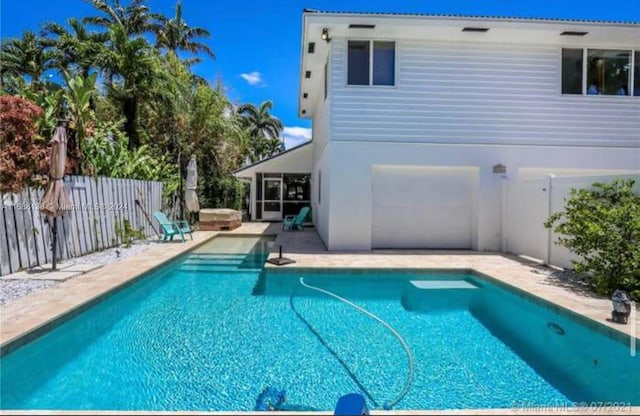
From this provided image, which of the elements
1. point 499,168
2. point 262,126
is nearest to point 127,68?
point 499,168

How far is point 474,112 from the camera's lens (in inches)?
433

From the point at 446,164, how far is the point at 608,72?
569cm

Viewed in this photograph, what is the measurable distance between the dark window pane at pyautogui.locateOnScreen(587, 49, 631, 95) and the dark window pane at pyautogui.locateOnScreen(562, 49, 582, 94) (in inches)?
10.2

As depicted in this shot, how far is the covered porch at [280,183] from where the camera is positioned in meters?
20.4

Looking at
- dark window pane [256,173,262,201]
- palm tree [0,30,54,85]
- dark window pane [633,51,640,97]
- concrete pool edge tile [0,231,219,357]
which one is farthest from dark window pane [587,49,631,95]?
palm tree [0,30,54,85]

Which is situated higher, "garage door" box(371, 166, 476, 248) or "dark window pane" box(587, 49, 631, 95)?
"dark window pane" box(587, 49, 631, 95)

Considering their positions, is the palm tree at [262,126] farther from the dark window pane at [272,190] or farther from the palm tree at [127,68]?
the palm tree at [127,68]

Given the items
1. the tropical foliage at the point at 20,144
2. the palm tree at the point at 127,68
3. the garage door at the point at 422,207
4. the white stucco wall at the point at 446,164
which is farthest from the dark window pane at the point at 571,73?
the palm tree at the point at 127,68

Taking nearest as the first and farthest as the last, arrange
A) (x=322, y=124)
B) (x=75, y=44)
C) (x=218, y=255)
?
1. (x=218, y=255)
2. (x=322, y=124)
3. (x=75, y=44)

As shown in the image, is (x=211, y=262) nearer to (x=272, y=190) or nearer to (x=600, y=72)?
(x=272, y=190)

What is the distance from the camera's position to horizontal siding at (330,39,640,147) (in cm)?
1084

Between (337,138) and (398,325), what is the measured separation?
6.21m

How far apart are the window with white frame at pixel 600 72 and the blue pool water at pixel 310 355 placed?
25.1 feet

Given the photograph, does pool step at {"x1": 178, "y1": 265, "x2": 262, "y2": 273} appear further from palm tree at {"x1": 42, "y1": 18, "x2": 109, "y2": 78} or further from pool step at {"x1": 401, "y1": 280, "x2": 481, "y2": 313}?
palm tree at {"x1": 42, "y1": 18, "x2": 109, "y2": 78}
